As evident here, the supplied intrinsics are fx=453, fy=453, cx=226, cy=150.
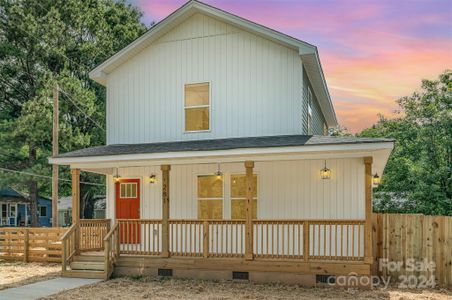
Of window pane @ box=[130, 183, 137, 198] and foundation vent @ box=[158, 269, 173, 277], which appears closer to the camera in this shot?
foundation vent @ box=[158, 269, 173, 277]

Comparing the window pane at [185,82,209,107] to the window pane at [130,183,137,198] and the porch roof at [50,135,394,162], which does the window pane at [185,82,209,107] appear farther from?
the window pane at [130,183,137,198]

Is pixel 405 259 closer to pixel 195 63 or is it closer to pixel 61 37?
pixel 195 63

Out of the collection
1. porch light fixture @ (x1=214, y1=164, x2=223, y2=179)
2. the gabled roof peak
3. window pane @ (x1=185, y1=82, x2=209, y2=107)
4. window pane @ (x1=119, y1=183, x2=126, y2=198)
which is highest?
the gabled roof peak

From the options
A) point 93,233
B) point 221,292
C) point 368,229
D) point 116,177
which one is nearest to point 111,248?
point 93,233

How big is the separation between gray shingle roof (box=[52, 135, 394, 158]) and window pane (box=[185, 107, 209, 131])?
59 centimetres

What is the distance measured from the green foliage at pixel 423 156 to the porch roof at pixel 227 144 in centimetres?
1088

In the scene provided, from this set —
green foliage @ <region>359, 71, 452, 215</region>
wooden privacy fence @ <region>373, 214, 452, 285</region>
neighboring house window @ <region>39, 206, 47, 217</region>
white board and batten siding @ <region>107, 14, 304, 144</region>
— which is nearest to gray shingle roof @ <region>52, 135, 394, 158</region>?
white board and batten siding @ <region>107, 14, 304, 144</region>

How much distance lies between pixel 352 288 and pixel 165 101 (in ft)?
24.0

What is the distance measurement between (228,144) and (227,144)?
1.6 inches

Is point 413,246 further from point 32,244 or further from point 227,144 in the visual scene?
point 32,244

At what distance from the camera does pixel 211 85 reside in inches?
514

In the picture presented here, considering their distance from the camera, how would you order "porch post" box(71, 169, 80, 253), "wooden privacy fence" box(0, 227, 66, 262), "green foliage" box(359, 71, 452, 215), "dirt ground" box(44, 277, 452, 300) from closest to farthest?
"dirt ground" box(44, 277, 452, 300), "porch post" box(71, 169, 80, 253), "wooden privacy fence" box(0, 227, 66, 262), "green foliage" box(359, 71, 452, 215)

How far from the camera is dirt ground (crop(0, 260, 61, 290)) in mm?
11461

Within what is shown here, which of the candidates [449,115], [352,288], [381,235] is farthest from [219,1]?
[449,115]
